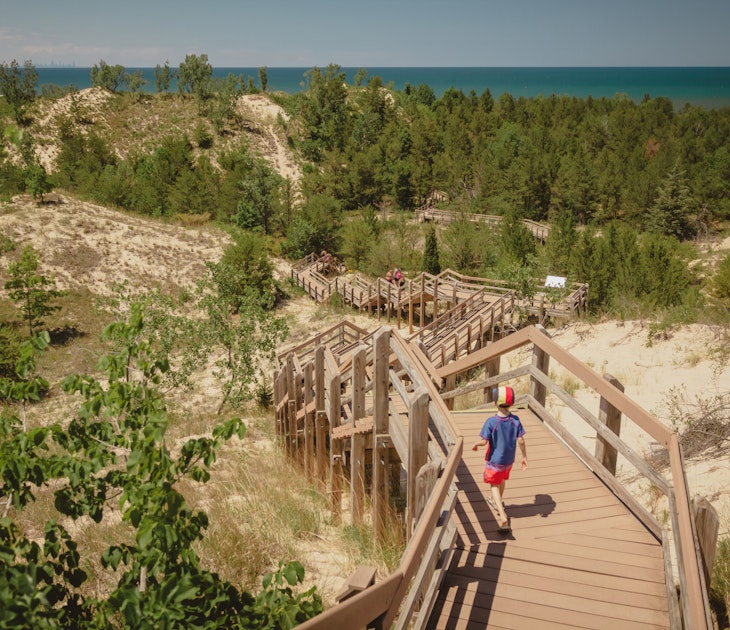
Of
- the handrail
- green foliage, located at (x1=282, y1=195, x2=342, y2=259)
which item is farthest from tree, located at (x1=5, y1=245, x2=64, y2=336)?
the handrail

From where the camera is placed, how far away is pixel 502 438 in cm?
512

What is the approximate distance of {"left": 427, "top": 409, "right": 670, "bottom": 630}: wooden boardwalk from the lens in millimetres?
3807

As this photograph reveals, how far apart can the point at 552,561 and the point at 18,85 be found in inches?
3090

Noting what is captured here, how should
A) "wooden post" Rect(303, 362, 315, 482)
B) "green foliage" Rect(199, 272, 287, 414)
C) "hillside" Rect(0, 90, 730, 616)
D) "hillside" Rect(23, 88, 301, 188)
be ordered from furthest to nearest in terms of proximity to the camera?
"hillside" Rect(23, 88, 301, 188)
"green foliage" Rect(199, 272, 287, 414)
"wooden post" Rect(303, 362, 315, 482)
"hillside" Rect(0, 90, 730, 616)

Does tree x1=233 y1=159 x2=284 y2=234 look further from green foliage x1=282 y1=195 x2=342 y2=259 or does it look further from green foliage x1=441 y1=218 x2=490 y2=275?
green foliage x1=441 y1=218 x2=490 y2=275

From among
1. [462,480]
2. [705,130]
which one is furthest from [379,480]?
[705,130]

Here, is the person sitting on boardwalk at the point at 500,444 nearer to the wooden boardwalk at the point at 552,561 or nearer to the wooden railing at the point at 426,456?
the wooden boardwalk at the point at 552,561

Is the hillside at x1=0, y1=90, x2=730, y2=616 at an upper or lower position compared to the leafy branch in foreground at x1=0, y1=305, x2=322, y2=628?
lower

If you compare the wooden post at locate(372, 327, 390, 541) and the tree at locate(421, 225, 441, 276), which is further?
the tree at locate(421, 225, 441, 276)

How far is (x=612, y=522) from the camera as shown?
4941 mm

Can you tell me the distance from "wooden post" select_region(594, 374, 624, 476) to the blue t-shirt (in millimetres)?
839

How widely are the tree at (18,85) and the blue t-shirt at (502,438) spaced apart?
71.7m

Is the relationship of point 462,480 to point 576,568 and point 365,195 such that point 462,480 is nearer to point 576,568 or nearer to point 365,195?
point 576,568

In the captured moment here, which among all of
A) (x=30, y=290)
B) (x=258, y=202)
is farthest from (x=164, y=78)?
(x=30, y=290)
